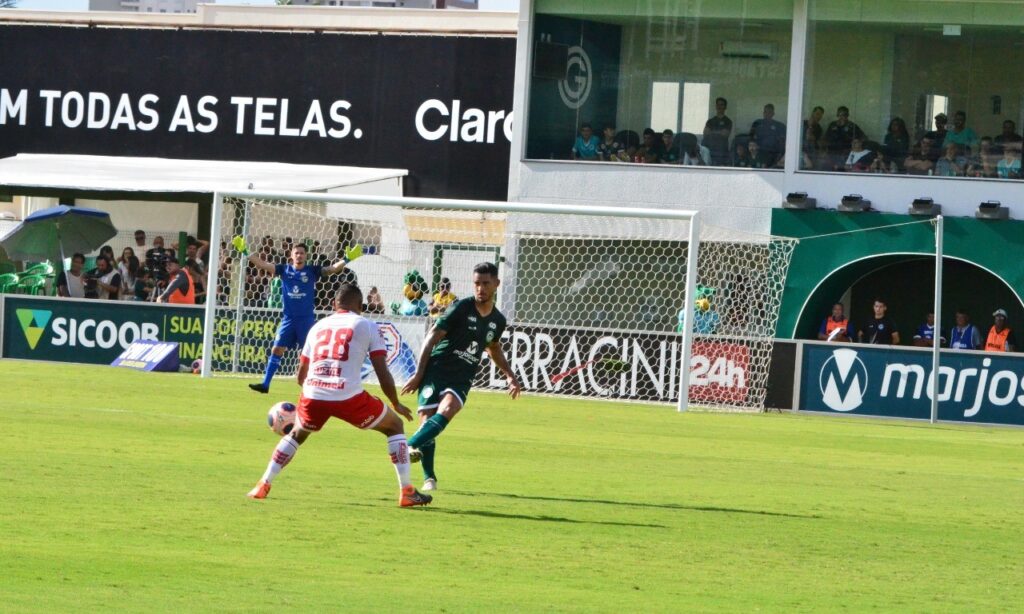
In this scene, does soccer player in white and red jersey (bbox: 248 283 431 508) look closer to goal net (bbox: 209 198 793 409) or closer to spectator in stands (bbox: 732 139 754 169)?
goal net (bbox: 209 198 793 409)

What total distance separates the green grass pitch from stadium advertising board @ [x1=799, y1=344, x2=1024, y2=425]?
4.68 metres

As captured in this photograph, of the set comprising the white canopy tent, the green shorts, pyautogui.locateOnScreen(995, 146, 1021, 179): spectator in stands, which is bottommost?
the green shorts

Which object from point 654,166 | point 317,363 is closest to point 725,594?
point 317,363

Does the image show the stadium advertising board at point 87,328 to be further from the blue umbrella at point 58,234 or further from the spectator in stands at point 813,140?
the spectator in stands at point 813,140

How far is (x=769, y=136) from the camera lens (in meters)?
31.3

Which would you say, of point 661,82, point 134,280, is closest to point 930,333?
point 661,82

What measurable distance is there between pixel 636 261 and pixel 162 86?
14.0 m

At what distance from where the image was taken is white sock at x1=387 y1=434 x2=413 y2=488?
1139 cm

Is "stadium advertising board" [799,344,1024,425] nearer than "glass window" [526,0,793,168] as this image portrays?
Yes

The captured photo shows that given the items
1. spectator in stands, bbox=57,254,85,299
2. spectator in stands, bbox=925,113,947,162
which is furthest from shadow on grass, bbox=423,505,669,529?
spectator in stands, bbox=925,113,947,162

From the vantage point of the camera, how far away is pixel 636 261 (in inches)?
1186

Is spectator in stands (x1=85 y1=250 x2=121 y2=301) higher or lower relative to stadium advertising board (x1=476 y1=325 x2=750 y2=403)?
higher

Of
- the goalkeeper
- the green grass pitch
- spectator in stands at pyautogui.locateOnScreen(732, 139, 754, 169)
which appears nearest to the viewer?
the green grass pitch

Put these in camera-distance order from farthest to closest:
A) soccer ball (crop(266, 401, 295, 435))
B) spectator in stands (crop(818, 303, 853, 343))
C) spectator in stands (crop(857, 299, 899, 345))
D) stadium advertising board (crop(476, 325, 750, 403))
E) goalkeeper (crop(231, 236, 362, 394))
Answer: spectator in stands (crop(857, 299, 899, 345)) → spectator in stands (crop(818, 303, 853, 343)) → stadium advertising board (crop(476, 325, 750, 403)) → goalkeeper (crop(231, 236, 362, 394)) → soccer ball (crop(266, 401, 295, 435))
